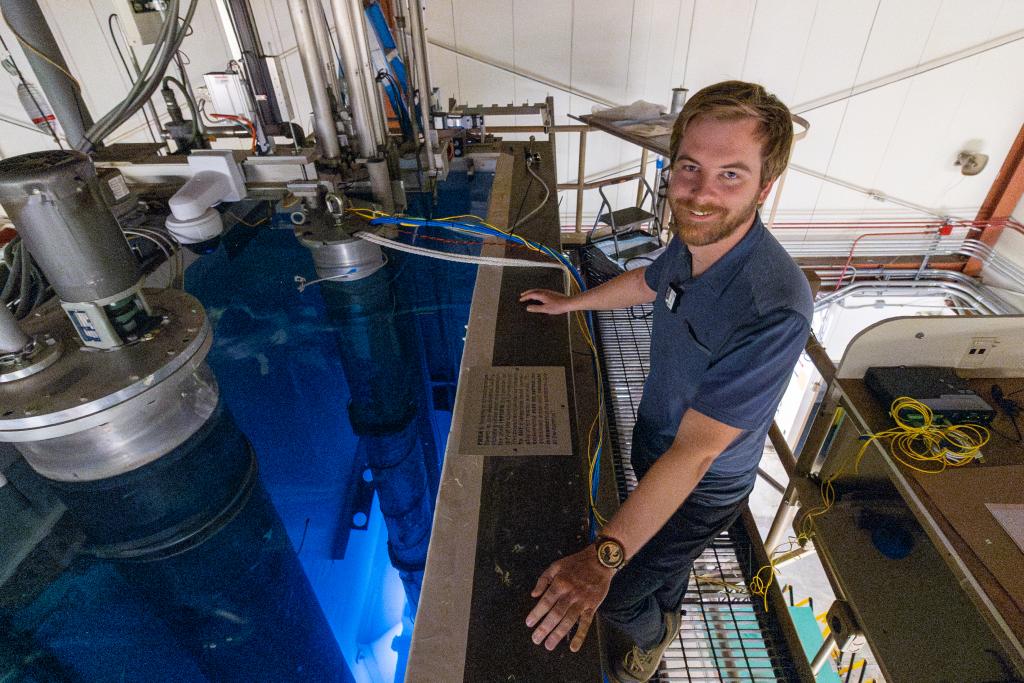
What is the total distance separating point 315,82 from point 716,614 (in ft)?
6.60

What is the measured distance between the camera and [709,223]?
0.93m

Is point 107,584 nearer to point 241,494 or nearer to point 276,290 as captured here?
point 241,494

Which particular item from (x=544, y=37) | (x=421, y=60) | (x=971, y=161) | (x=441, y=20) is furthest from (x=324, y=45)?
(x=971, y=161)

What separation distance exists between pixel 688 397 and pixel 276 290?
1350 millimetres

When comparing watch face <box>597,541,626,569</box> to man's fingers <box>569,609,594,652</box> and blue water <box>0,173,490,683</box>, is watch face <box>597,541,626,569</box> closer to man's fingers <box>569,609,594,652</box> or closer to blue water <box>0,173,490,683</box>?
man's fingers <box>569,609,594,652</box>

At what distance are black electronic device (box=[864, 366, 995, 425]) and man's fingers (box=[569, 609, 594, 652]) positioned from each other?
98 centimetres

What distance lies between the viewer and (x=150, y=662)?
73cm

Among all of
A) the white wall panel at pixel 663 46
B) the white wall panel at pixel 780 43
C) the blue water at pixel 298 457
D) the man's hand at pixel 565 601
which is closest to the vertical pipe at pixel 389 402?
the blue water at pixel 298 457

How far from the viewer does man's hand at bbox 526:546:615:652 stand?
2.07ft

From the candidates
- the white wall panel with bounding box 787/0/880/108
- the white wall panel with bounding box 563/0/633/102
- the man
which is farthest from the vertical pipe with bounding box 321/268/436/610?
the white wall panel with bounding box 787/0/880/108

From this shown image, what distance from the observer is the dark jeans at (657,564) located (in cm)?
107

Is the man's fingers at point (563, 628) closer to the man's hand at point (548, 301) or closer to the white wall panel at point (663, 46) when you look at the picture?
the man's hand at point (548, 301)

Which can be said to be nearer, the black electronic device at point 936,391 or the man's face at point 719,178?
the man's face at point 719,178

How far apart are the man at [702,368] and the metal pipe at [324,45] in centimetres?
127
